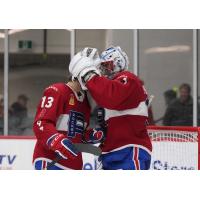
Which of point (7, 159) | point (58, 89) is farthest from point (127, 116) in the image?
point (7, 159)

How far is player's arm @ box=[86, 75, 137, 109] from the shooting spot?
3.56m

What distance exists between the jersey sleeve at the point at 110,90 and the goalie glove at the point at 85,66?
0.15 ft

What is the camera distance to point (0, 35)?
8.08 m

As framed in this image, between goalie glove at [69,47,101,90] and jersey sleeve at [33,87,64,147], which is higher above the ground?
goalie glove at [69,47,101,90]

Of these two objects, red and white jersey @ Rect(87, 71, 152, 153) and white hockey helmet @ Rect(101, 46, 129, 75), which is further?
white hockey helmet @ Rect(101, 46, 129, 75)

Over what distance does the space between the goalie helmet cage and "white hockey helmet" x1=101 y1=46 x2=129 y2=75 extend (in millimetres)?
1914

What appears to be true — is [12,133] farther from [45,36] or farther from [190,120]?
[190,120]

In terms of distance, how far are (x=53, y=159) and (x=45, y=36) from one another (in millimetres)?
4376

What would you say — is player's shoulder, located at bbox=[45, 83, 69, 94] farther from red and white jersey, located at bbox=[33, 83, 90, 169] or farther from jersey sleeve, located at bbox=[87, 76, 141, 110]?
jersey sleeve, located at bbox=[87, 76, 141, 110]

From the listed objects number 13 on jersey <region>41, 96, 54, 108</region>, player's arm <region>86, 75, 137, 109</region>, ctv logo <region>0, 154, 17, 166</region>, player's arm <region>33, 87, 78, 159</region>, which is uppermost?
player's arm <region>86, 75, 137, 109</region>

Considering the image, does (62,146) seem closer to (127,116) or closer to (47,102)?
(47,102)

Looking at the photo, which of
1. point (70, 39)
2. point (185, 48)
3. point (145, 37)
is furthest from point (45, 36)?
point (185, 48)

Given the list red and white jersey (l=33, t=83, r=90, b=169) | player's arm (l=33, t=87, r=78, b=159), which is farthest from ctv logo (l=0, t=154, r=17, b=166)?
player's arm (l=33, t=87, r=78, b=159)
